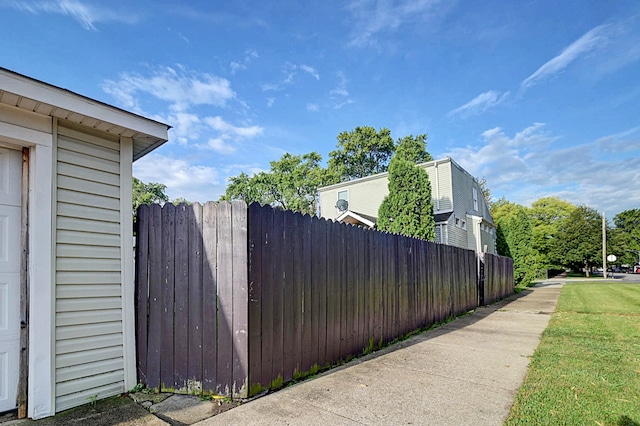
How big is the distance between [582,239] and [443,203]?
33.2 meters

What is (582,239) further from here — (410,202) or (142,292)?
(142,292)

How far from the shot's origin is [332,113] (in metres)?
15.3

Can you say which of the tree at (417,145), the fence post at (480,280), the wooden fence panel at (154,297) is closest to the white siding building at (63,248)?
the wooden fence panel at (154,297)

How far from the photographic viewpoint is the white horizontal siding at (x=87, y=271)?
9.37ft

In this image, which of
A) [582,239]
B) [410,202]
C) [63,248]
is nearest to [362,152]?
[410,202]

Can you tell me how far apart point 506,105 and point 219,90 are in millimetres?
11450

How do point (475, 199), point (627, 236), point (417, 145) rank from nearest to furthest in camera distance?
1. point (475, 199)
2. point (417, 145)
3. point (627, 236)

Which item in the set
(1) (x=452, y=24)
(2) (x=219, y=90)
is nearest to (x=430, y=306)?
(1) (x=452, y=24)

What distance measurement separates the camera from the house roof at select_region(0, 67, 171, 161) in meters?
2.57

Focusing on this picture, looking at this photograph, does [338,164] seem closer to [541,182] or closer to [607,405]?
[541,182]

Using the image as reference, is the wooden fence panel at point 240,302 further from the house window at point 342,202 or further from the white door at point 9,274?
the house window at point 342,202

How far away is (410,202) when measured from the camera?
13.3 meters

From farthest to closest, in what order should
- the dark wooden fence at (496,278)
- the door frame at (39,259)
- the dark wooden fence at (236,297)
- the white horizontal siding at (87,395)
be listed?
the dark wooden fence at (496,278), the dark wooden fence at (236,297), the white horizontal siding at (87,395), the door frame at (39,259)

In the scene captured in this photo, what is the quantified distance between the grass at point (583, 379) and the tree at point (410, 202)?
7.06 metres
